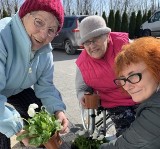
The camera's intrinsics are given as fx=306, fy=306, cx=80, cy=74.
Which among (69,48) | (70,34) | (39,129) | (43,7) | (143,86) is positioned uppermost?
(43,7)

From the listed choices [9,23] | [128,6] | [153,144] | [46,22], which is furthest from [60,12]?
[128,6]

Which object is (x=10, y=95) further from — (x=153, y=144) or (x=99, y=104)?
(x=153, y=144)

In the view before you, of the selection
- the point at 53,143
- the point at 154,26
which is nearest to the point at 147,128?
the point at 53,143

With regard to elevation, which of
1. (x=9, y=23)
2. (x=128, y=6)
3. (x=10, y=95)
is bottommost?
(x=128, y=6)

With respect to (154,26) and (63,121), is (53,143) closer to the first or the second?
(63,121)

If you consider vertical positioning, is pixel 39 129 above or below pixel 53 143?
above

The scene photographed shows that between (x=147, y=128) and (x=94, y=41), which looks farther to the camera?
(x=94, y=41)

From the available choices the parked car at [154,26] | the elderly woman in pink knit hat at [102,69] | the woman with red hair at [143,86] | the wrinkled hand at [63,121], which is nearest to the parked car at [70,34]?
the parked car at [154,26]

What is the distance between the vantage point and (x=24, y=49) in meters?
2.26

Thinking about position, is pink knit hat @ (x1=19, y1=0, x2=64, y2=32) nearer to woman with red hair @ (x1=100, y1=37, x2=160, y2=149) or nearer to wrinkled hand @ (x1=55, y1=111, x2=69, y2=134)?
woman with red hair @ (x1=100, y1=37, x2=160, y2=149)

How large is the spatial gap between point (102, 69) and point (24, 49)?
0.83 m

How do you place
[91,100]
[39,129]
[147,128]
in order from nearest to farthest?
[147,128] < [39,129] < [91,100]

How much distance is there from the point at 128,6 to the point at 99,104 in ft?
99.3

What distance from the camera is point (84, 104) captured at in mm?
2734
